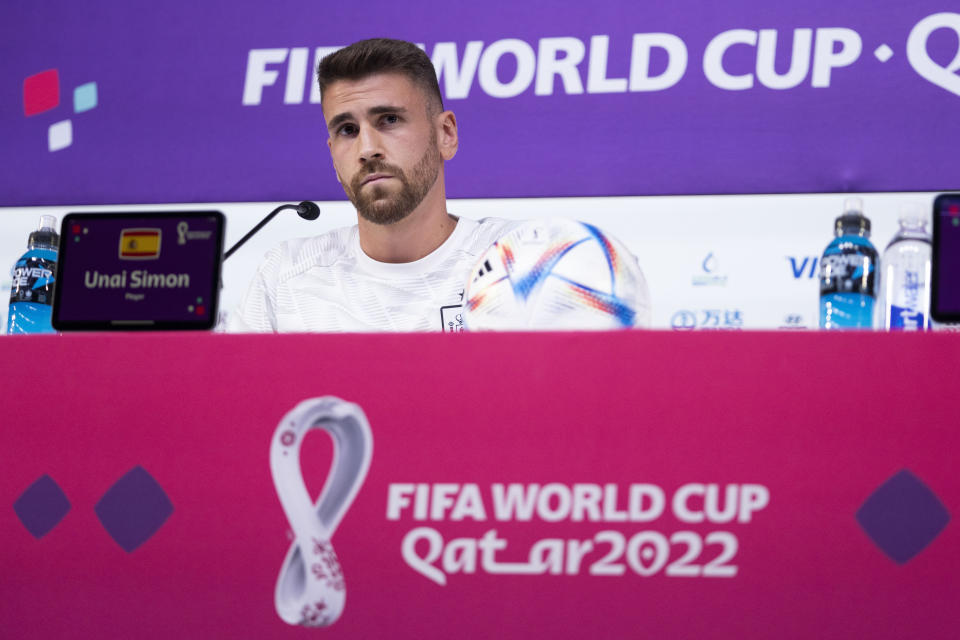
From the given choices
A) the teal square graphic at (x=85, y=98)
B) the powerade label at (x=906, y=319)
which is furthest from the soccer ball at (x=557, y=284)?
the teal square graphic at (x=85, y=98)

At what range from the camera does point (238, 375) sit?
0.89 metres

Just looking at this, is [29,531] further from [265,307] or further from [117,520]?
[265,307]

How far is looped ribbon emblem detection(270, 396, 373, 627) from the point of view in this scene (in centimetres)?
84

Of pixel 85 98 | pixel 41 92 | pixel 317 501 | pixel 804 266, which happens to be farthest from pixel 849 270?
pixel 41 92

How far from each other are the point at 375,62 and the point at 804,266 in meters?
1.16

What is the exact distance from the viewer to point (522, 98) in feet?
8.74

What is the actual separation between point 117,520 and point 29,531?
9cm

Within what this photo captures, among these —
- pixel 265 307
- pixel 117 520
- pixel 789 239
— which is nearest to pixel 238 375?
pixel 117 520

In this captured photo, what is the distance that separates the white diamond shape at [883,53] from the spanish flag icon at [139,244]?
2.06m

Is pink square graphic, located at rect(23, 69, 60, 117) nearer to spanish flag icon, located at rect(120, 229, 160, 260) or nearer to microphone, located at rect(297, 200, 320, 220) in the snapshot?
microphone, located at rect(297, 200, 320, 220)

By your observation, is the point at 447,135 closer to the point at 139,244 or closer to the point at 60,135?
the point at 60,135

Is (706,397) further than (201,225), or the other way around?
(201,225)

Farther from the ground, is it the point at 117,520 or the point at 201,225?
the point at 201,225

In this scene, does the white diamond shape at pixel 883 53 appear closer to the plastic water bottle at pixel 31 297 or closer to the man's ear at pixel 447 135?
the man's ear at pixel 447 135
